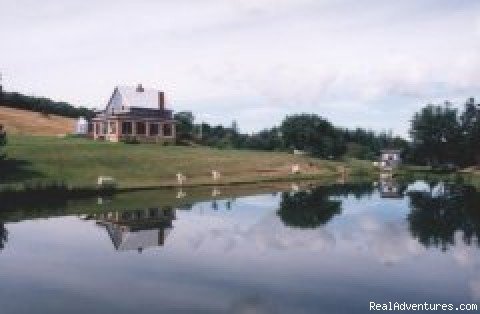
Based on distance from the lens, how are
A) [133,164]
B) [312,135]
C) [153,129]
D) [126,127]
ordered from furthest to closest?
1. [312,135]
2. [153,129]
3. [126,127]
4. [133,164]

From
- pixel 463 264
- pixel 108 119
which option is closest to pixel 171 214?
pixel 463 264

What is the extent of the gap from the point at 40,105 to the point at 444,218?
128 metres

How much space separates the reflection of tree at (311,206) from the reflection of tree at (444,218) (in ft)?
20.2

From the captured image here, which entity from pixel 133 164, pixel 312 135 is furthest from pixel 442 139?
pixel 133 164

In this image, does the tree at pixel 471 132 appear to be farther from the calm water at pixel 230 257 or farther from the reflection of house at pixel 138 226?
the reflection of house at pixel 138 226

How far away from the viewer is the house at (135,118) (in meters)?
109

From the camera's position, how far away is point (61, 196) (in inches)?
2329

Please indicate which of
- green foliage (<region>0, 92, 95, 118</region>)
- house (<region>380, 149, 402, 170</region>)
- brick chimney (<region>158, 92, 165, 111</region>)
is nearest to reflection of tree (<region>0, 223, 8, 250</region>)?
brick chimney (<region>158, 92, 165, 111</region>)

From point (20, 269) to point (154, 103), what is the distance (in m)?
87.4

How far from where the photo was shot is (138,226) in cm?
4150

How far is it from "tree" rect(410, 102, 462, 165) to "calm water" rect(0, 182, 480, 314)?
107m

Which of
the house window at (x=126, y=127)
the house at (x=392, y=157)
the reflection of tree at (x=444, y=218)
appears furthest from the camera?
the house at (x=392, y=157)

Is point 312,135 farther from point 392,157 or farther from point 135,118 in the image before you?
point 135,118

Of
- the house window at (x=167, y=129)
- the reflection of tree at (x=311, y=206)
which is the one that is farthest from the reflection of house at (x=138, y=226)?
the house window at (x=167, y=129)
